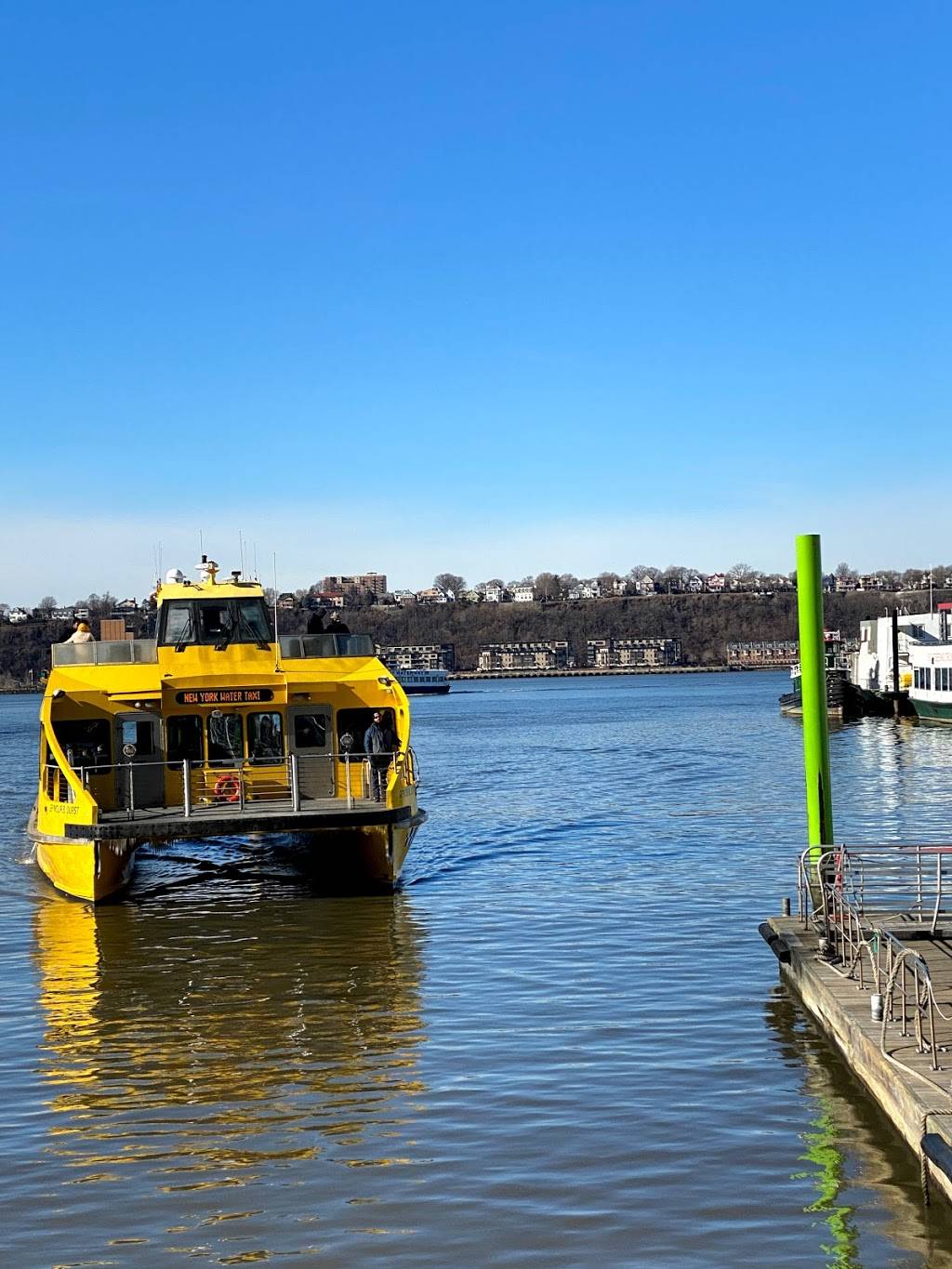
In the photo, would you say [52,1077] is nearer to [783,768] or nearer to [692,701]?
[783,768]

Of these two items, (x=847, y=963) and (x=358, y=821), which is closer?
(x=847, y=963)

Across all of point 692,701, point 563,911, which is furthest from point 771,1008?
point 692,701

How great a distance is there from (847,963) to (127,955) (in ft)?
31.1

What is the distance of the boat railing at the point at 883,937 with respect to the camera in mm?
10742

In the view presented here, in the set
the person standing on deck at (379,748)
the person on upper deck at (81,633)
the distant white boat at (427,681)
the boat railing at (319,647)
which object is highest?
the person on upper deck at (81,633)

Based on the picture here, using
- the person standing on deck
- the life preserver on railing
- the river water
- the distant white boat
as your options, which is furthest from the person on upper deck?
the distant white boat

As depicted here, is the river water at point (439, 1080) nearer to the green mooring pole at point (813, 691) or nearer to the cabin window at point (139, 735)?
the green mooring pole at point (813, 691)

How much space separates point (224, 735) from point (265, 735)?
65 centimetres

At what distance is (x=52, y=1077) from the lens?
42.8ft

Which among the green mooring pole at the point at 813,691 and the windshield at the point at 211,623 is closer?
the green mooring pole at the point at 813,691

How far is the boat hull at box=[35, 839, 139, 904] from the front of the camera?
21.1 metres

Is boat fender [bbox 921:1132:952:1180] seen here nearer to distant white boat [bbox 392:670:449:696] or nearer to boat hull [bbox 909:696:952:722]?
boat hull [bbox 909:696:952:722]

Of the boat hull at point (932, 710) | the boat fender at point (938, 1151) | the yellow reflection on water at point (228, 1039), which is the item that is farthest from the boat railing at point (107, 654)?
the boat hull at point (932, 710)

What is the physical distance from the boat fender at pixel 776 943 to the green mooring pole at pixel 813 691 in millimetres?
1160
